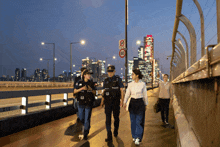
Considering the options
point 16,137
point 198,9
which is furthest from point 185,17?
point 16,137

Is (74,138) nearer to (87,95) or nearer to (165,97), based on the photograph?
(87,95)

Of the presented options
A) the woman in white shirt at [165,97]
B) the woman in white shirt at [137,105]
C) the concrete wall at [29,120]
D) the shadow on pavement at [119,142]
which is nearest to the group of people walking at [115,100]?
the woman in white shirt at [137,105]

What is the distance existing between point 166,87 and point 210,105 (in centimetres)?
561

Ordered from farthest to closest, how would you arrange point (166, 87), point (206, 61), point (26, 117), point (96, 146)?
point (166, 87), point (26, 117), point (96, 146), point (206, 61)

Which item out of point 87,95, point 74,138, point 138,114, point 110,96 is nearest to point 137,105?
point 138,114

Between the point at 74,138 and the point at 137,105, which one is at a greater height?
the point at 137,105

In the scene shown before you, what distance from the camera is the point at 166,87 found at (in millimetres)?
7879

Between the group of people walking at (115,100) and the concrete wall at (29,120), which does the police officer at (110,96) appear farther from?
the concrete wall at (29,120)

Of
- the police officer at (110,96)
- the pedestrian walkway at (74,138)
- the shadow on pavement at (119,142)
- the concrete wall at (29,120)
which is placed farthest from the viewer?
the concrete wall at (29,120)

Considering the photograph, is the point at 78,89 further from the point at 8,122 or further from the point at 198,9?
the point at 198,9

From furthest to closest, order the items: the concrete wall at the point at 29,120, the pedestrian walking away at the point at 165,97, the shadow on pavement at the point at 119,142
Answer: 1. the pedestrian walking away at the point at 165,97
2. the concrete wall at the point at 29,120
3. the shadow on pavement at the point at 119,142

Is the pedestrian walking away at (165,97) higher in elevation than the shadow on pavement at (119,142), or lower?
higher

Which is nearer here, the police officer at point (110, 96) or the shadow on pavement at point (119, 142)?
the shadow on pavement at point (119, 142)

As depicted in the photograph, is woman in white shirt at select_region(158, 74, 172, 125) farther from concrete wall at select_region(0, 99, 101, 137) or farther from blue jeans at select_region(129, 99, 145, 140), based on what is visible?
concrete wall at select_region(0, 99, 101, 137)
